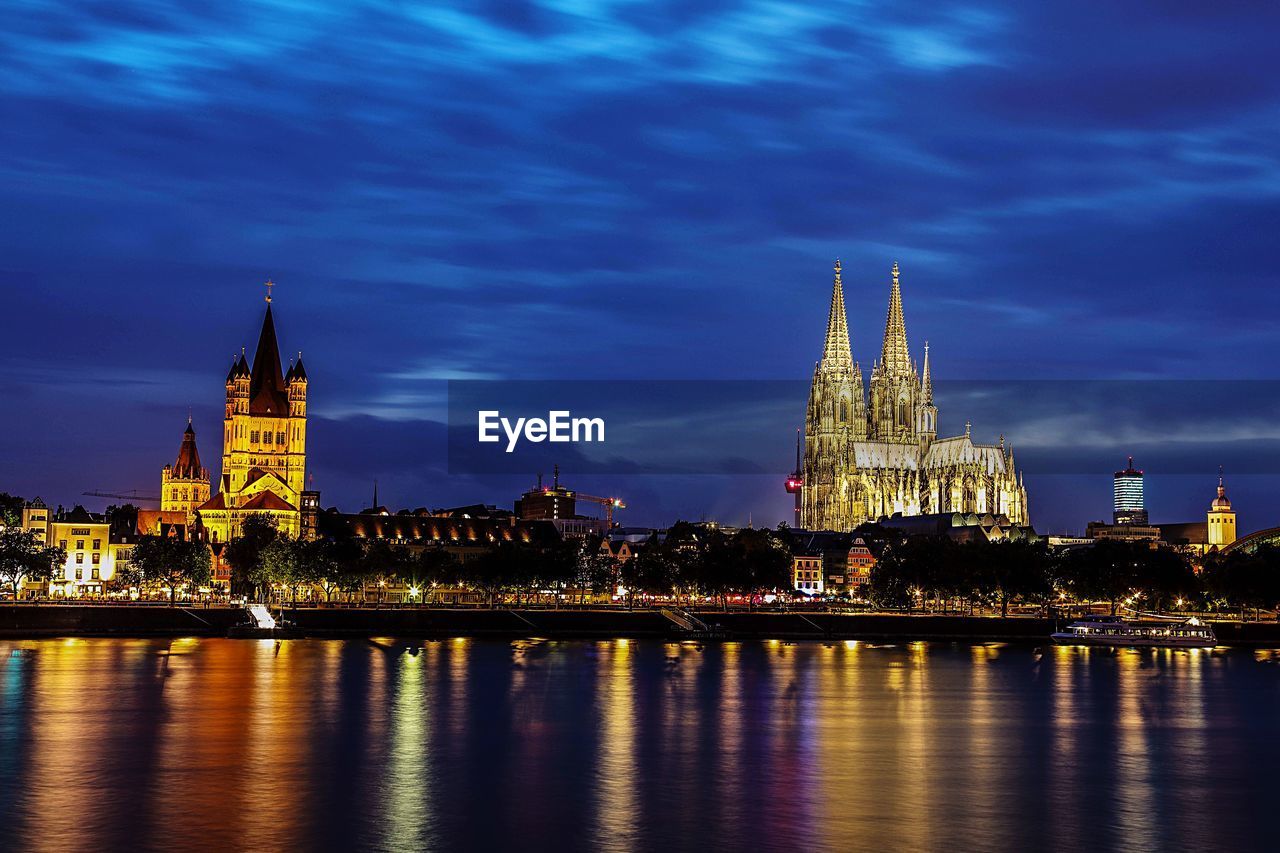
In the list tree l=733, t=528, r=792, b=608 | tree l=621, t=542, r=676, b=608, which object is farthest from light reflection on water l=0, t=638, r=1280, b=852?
tree l=733, t=528, r=792, b=608

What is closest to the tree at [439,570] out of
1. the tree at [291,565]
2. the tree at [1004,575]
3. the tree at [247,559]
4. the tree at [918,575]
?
the tree at [291,565]

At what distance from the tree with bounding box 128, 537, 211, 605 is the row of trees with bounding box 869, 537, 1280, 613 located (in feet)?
215

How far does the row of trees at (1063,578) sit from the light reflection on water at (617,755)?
5698 cm

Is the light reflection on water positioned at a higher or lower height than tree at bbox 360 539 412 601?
lower

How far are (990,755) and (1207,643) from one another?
82483 millimetres

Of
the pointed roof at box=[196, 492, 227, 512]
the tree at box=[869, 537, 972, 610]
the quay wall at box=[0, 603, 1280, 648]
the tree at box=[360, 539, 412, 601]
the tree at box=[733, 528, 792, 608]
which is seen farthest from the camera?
the pointed roof at box=[196, 492, 227, 512]

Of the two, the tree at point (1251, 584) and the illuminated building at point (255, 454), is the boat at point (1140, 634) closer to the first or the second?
the tree at point (1251, 584)

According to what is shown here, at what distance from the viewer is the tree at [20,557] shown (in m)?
141

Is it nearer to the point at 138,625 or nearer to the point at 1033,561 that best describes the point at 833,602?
the point at 1033,561

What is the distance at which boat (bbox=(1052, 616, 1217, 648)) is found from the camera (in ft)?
450

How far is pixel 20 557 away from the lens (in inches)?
5541

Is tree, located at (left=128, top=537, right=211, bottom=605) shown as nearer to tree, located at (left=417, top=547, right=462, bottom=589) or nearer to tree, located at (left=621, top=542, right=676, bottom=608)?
tree, located at (left=417, top=547, right=462, bottom=589)

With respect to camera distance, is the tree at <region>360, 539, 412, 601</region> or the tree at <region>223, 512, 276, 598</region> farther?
the tree at <region>223, 512, 276, 598</region>

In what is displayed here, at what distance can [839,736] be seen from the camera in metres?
66.4
